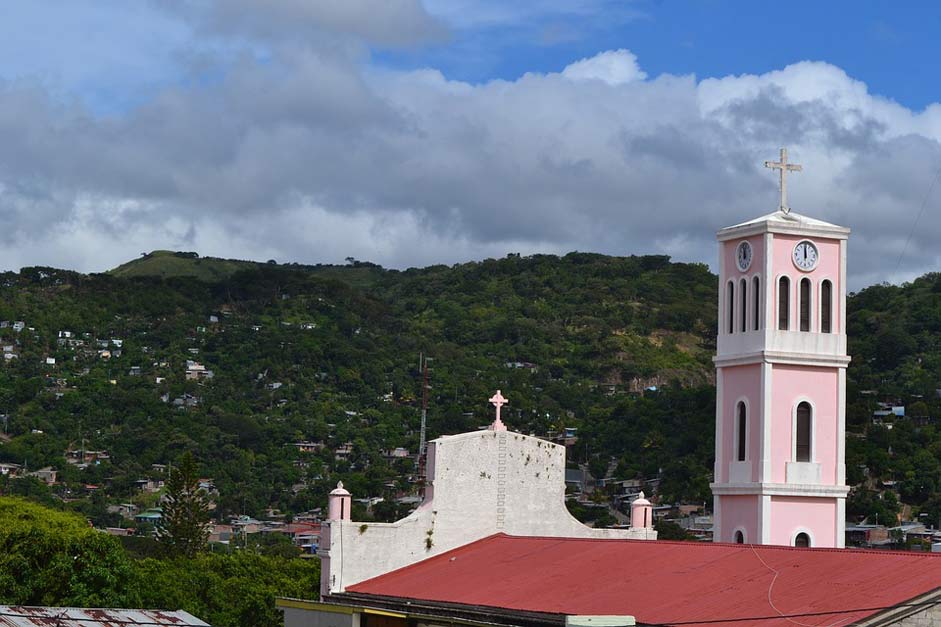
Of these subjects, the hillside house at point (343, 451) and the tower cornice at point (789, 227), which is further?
the hillside house at point (343, 451)

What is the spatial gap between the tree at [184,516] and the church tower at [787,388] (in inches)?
1550

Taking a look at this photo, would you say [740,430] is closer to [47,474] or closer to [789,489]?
[789,489]

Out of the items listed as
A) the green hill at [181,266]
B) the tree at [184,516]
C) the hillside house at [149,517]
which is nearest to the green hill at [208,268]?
the green hill at [181,266]

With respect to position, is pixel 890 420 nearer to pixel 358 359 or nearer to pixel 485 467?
pixel 485 467

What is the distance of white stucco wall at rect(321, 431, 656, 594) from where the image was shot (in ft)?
105

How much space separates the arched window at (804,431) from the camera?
121 ft

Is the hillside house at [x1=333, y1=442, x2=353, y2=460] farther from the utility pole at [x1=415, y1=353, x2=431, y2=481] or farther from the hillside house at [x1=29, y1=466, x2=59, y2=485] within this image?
the hillside house at [x1=29, y1=466, x2=59, y2=485]

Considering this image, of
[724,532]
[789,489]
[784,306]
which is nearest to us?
[789,489]

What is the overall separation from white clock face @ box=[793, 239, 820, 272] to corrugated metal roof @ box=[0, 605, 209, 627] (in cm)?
1486

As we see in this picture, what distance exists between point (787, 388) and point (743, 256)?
10.1ft

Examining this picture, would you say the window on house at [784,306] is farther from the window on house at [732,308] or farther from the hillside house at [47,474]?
the hillside house at [47,474]

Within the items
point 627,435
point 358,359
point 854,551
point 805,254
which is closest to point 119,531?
point 627,435

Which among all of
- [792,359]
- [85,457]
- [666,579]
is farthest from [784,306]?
[85,457]

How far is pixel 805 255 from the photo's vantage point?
37219mm
